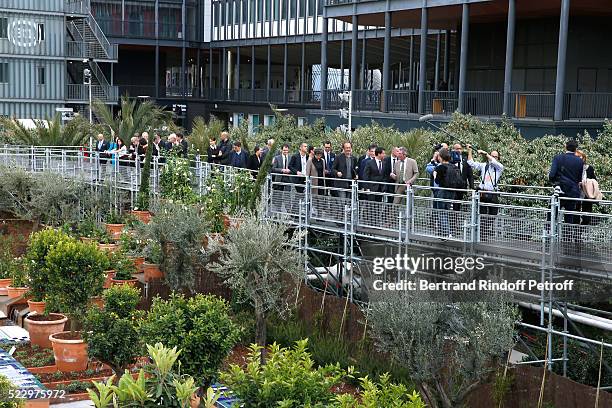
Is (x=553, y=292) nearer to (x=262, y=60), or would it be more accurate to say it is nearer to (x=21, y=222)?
(x=21, y=222)

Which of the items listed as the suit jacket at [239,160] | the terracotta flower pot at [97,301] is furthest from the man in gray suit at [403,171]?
the terracotta flower pot at [97,301]

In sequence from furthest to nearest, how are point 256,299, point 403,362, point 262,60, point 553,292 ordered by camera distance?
1. point 262,60
2. point 256,299
3. point 553,292
4. point 403,362

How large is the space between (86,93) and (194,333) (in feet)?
145

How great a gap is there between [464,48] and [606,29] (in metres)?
5.06

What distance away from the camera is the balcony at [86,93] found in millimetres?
54250

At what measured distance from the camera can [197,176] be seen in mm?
23344

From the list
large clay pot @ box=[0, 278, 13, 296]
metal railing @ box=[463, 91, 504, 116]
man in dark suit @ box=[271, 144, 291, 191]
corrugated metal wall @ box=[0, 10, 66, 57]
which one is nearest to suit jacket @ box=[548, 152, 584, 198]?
man in dark suit @ box=[271, 144, 291, 191]

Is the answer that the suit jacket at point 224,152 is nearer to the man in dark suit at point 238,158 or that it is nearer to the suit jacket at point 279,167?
the man in dark suit at point 238,158

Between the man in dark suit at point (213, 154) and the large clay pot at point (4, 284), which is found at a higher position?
Result: the man in dark suit at point (213, 154)

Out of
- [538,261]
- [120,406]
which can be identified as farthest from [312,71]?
[120,406]

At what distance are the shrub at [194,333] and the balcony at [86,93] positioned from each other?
141 feet

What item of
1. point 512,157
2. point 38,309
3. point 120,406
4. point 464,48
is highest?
point 464,48

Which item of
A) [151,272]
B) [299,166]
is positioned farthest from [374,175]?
[151,272]

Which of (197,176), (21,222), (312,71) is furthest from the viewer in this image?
(312,71)
